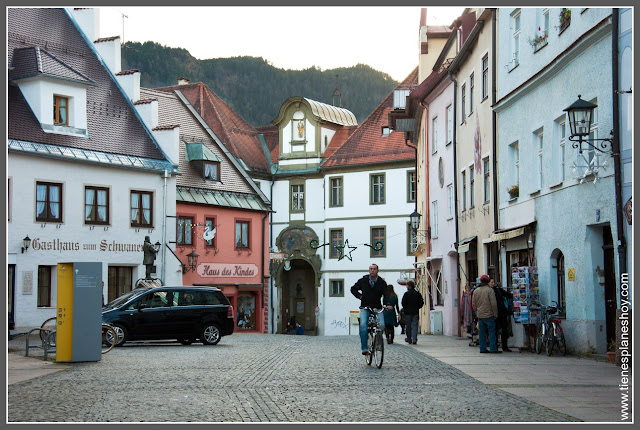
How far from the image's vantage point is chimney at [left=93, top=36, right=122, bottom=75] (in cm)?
4066

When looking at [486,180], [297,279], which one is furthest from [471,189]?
[297,279]

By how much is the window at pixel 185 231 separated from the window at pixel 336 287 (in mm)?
16088

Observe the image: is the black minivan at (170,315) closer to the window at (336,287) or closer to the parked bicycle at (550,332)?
the parked bicycle at (550,332)

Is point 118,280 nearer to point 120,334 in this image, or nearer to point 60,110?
point 60,110

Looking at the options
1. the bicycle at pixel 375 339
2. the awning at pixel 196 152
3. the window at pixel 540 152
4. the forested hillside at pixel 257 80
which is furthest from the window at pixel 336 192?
the bicycle at pixel 375 339

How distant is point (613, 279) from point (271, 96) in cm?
9155

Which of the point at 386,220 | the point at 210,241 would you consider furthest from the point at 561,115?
the point at 386,220

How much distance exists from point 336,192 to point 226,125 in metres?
8.13

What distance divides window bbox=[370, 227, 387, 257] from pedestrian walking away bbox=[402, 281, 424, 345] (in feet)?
104

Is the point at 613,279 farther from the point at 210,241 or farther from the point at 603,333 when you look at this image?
the point at 210,241

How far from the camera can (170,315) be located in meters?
25.9

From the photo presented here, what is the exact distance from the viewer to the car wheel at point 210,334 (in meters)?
26.4

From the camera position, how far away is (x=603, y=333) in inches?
744

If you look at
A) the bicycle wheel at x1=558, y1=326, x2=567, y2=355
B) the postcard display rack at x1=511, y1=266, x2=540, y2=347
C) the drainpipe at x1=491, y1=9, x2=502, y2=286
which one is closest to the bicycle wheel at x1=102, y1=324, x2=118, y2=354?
the postcard display rack at x1=511, y1=266, x2=540, y2=347
